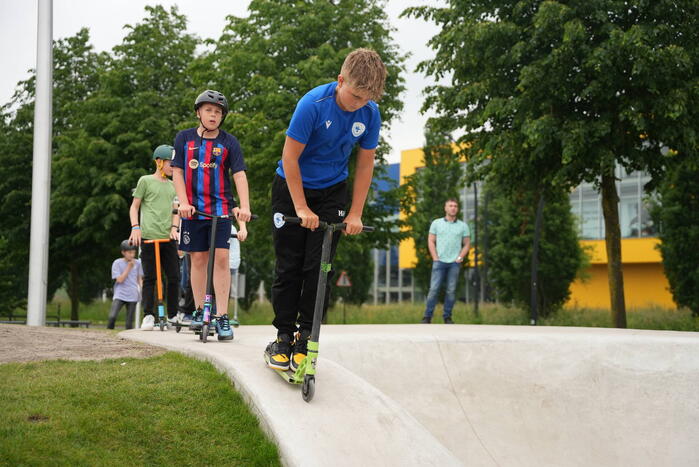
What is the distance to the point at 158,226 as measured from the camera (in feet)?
24.4

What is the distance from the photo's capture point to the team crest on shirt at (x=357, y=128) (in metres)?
4.07

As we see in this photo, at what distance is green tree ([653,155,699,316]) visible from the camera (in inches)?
778

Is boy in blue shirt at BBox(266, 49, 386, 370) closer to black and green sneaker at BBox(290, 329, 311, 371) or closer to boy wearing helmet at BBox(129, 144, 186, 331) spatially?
black and green sneaker at BBox(290, 329, 311, 371)

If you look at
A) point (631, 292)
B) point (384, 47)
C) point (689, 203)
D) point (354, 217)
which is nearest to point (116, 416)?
point (354, 217)

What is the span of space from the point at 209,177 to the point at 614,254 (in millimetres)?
10636

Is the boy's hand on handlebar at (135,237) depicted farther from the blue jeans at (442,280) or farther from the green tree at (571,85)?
the green tree at (571,85)

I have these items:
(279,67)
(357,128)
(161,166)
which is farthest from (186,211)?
(279,67)

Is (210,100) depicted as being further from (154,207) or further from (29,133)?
(29,133)

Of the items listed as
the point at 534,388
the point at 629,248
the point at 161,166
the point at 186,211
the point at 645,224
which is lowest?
A: the point at 534,388

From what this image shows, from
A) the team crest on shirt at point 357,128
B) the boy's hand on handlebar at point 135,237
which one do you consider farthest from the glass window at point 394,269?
the team crest on shirt at point 357,128

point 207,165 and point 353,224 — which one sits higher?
point 207,165

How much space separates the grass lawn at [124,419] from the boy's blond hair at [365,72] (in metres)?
2.04

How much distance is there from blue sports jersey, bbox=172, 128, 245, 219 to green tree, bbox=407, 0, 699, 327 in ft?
26.0

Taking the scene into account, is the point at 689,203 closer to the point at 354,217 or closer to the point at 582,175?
the point at 582,175
